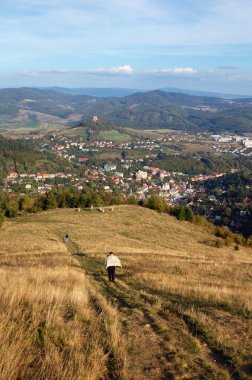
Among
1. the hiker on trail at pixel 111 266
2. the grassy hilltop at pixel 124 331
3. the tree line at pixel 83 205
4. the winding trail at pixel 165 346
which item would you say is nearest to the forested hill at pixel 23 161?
the tree line at pixel 83 205

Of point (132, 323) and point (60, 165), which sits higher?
point (132, 323)

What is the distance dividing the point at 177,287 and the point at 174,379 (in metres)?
8.17

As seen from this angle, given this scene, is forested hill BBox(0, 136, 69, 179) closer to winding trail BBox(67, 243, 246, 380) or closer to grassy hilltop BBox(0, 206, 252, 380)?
grassy hilltop BBox(0, 206, 252, 380)

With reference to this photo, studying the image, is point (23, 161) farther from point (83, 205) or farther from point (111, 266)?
point (111, 266)

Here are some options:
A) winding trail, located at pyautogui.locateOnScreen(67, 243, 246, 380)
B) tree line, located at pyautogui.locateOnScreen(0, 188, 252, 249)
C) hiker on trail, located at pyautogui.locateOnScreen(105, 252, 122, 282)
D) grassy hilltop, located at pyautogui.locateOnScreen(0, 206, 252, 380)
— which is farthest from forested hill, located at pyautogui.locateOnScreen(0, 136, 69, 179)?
winding trail, located at pyautogui.locateOnScreen(67, 243, 246, 380)

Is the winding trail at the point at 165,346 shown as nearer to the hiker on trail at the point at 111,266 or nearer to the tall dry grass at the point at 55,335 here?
the tall dry grass at the point at 55,335

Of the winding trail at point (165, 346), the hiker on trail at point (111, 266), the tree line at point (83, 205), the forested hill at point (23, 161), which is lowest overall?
the forested hill at point (23, 161)

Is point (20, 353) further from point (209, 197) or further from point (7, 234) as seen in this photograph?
point (209, 197)

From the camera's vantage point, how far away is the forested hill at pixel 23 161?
171988mm

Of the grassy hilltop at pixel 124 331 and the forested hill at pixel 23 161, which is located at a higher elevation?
the grassy hilltop at pixel 124 331

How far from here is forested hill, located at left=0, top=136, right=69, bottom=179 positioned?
17199 centimetres

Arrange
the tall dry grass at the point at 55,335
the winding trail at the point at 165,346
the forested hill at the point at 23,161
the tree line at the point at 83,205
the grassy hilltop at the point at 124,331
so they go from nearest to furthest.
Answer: the tall dry grass at the point at 55,335
the grassy hilltop at the point at 124,331
the winding trail at the point at 165,346
the tree line at the point at 83,205
the forested hill at the point at 23,161

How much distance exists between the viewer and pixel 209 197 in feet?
484

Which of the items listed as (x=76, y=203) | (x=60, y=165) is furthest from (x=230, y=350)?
(x=60, y=165)
